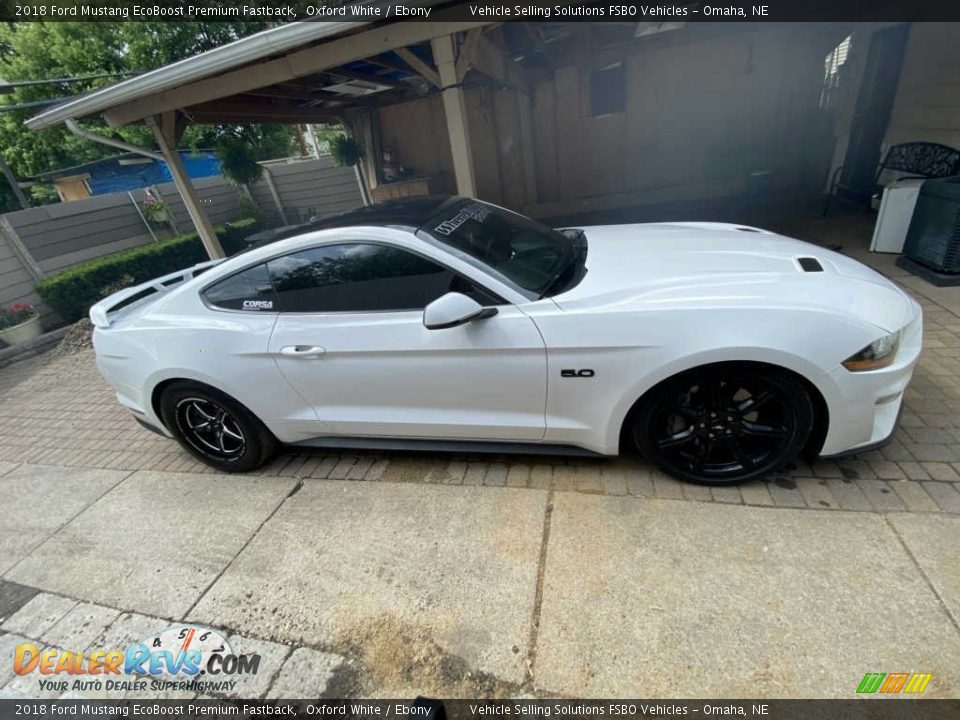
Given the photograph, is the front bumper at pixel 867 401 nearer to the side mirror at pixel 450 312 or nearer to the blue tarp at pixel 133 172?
the side mirror at pixel 450 312

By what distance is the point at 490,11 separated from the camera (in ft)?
11.0

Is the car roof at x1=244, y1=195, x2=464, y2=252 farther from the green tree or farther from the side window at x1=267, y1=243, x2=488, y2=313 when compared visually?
the green tree

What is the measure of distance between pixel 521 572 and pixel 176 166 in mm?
6202

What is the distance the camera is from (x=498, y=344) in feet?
6.63

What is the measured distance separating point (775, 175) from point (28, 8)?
18.3 m

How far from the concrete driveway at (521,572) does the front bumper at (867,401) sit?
29cm

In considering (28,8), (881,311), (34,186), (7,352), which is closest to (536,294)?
(881,311)

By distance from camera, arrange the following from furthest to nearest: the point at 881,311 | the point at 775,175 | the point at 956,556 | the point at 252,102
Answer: the point at 775,175, the point at 252,102, the point at 881,311, the point at 956,556

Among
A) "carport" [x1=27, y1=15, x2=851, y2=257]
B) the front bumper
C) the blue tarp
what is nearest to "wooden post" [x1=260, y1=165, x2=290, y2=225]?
"carport" [x1=27, y1=15, x2=851, y2=257]

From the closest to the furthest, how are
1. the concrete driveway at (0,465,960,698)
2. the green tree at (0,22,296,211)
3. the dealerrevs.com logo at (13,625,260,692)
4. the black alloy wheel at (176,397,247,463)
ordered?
Result: the concrete driveway at (0,465,960,698) → the dealerrevs.com logo at (13,625,260,692) → the black alloy wheel at (176,397,247,463) → the green tree at (0,22,296,211)

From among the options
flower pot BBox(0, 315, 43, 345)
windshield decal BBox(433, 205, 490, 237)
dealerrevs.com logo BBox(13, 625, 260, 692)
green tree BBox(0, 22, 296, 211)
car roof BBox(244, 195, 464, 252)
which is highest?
green tree BBox(0, 22, 296, 211)

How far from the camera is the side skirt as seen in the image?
2281 mm

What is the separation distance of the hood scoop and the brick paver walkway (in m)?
1.00

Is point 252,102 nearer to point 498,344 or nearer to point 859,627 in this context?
point 498,344
